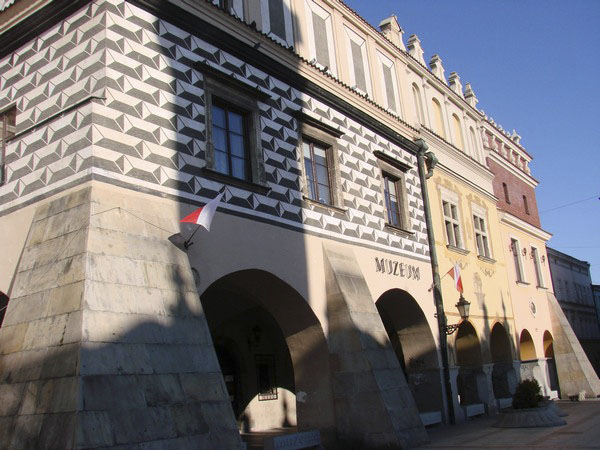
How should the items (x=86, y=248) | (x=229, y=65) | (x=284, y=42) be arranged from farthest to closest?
(x=284, y=42) → (x=229, y=65) → (x=86, y=248)

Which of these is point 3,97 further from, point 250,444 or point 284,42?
point 250,444

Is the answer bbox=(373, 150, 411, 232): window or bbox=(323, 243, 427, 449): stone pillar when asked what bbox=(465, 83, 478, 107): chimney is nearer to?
bbox=(373, 150, 411, 232): window

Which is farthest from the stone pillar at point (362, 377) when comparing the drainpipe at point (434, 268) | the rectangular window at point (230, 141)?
the drainpipe at point (434, 268)

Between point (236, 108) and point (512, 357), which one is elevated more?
point (236, 108)

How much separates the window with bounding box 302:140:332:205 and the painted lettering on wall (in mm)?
2029

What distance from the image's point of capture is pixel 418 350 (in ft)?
50.7

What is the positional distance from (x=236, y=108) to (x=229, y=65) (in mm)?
743

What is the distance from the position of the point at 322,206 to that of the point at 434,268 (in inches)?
195

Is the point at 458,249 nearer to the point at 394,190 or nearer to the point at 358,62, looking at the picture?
the point at 394,190

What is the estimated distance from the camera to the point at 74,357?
6430 mm

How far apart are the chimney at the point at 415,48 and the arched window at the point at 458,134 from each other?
102 inches

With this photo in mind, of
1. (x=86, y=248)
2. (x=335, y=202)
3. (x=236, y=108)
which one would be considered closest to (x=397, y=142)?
(x=335, y=202)

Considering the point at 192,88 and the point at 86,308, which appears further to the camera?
the point at 192,88

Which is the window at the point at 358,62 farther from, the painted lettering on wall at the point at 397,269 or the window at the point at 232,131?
the window at the point at 232,131
